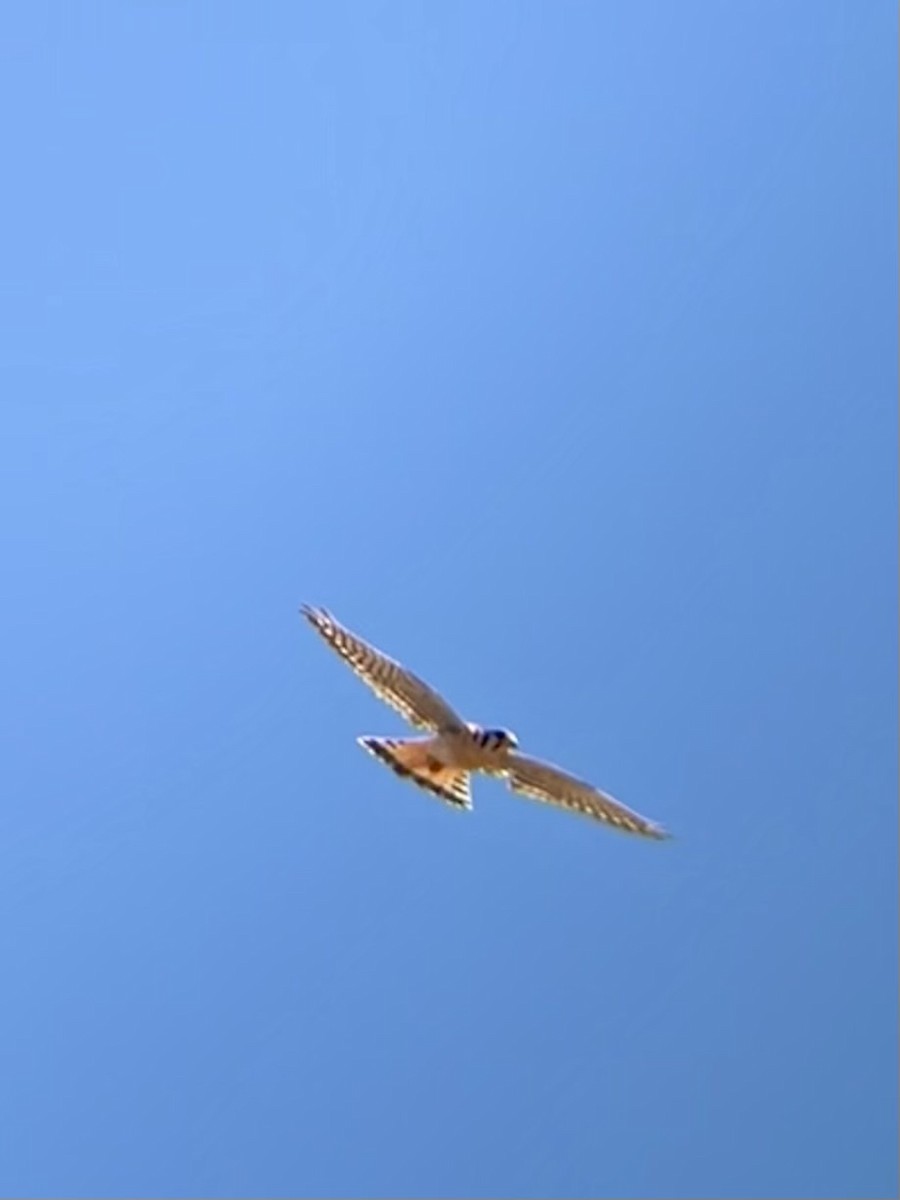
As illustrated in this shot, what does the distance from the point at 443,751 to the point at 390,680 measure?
1.30 ft

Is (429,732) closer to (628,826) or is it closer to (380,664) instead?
(380,664)

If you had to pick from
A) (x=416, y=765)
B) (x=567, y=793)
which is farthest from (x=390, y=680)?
(x=567, y=793)

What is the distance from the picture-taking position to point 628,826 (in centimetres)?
951

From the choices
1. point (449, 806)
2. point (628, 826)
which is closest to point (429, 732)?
point (449, 806)

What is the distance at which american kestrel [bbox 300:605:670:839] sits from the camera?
357 inches

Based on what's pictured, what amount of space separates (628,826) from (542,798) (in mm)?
410

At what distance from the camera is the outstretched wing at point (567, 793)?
934 centimetres

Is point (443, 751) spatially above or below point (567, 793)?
below

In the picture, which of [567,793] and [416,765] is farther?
[567,793]

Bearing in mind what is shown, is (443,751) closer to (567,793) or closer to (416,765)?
(416,765)

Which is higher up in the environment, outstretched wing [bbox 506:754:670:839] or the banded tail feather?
outstretched wing [bbox 506:754:670:839]

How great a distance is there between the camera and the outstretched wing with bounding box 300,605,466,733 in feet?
29.7

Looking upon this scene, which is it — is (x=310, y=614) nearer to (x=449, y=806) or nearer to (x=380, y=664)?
(x=380, y=664)

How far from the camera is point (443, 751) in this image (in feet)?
29.9
